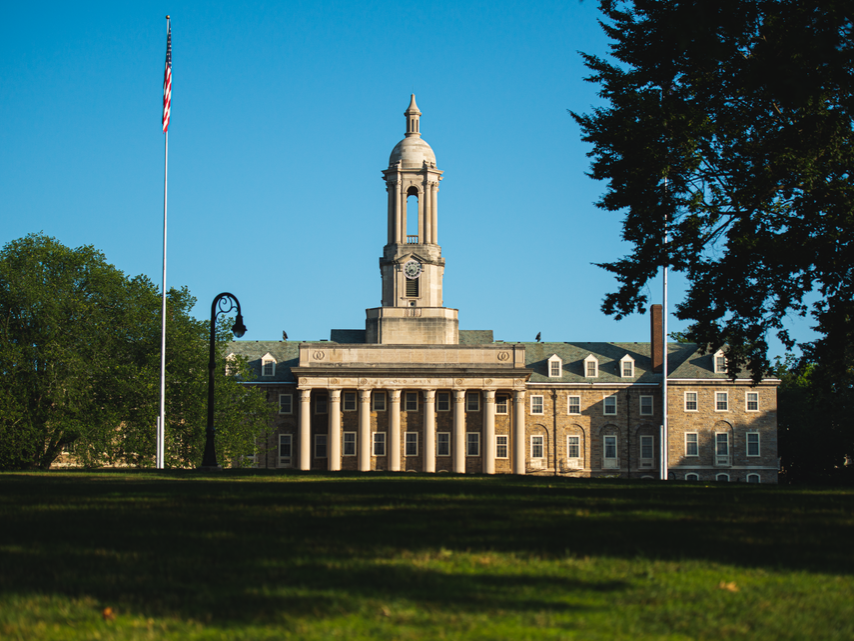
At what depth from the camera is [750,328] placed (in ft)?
96.2

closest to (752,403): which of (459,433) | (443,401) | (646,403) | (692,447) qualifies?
(692,447)

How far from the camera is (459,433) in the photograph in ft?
260

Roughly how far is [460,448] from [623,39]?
51.8 metres

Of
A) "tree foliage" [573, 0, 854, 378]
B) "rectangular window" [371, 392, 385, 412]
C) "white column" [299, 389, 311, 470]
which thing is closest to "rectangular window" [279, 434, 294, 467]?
"white column" [299, 389, 311, 470]

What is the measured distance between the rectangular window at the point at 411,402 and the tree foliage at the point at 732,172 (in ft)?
173

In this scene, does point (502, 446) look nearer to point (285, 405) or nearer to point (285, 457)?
point (285, 457)

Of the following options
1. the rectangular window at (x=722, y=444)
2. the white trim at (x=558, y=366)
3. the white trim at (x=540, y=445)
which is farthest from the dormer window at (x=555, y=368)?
the rectangular window at (x=722, y=444)

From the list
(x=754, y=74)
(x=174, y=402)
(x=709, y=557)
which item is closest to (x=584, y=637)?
(x=709, y=557)

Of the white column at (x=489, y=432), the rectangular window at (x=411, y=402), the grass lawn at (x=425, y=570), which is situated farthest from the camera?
the rectangular window at (x=411, y=402)

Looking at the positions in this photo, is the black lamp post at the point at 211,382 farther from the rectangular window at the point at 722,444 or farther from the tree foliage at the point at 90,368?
the rectangular window at the point at 722,444

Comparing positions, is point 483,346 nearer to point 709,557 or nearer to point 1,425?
point 1,425

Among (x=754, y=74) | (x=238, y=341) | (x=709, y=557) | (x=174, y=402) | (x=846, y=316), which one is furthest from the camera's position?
(x=238, y=341)

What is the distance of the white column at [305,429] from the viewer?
78312 mm

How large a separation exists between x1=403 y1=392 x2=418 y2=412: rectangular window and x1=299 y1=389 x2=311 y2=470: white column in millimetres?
8434
